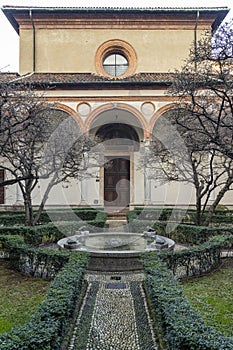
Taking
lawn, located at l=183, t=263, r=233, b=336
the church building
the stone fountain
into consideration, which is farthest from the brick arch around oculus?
lawn, located at l=183, t=263, r=233, b=336

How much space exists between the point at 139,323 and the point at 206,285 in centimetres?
204

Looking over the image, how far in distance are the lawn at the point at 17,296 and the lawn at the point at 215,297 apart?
2458mm

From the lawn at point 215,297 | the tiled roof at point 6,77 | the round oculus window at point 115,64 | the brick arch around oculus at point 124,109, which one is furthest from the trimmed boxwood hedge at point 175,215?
the round oculus window at point 115,64

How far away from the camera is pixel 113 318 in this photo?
4.81 m

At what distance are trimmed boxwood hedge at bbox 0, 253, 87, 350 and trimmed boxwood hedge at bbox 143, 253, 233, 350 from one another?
110cm

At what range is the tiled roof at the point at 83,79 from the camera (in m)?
15.6

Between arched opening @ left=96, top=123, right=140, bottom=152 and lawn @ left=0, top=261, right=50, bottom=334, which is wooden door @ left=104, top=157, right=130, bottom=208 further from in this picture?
lawn @ left=0, top=261, right=50, bottom=334

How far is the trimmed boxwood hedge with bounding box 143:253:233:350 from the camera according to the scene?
2.90 m

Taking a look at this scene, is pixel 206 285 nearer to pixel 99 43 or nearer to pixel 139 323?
pixel 139 323

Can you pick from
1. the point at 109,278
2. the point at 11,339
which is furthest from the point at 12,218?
the point at 11,339

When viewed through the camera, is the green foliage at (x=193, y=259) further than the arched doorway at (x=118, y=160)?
No

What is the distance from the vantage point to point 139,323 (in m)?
4.62

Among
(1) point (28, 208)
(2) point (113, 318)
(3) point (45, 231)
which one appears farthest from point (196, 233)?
(2) point (113, 318)

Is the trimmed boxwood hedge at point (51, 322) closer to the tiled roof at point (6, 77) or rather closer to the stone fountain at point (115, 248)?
the stone fountain at point (115, 248)
